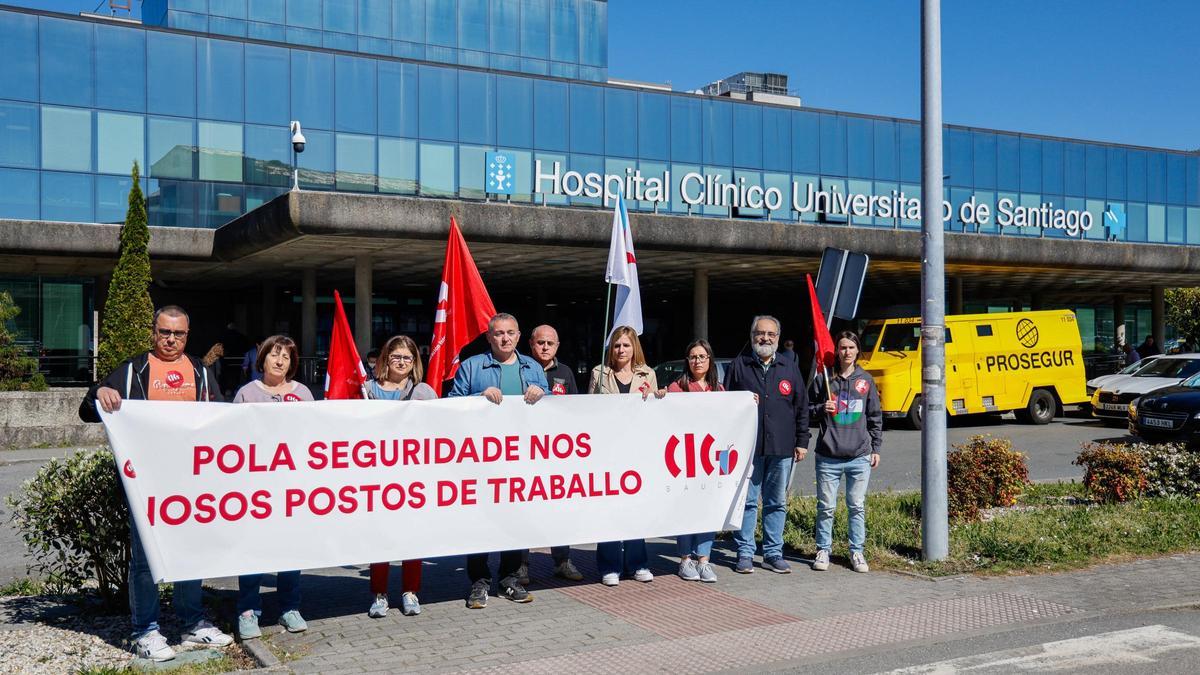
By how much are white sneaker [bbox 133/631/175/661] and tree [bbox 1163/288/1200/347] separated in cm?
5182

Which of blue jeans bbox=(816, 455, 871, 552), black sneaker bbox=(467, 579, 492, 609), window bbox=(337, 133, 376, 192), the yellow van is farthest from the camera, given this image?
window bbox=(337, 133, 376, 192)

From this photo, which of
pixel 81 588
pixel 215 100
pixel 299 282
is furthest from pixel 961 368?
pixel 215 100

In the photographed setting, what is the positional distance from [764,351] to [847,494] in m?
1.26

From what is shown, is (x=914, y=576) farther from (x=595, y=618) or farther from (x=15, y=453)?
(x=15, y=453)

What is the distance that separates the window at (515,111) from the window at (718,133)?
728 cm

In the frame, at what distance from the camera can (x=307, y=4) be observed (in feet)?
158

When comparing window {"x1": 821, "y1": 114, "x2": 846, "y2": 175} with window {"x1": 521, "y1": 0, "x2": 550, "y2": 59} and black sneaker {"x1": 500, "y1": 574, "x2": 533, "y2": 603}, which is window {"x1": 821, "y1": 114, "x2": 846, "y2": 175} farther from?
black sneaker {"x1": 500, "y1": 574, "x2": 533, "y2": 603}

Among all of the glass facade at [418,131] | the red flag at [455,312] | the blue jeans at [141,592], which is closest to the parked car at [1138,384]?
the glass facade at [418,131]

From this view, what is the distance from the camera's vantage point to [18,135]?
32.7m

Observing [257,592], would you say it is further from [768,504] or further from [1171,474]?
[1171,474]

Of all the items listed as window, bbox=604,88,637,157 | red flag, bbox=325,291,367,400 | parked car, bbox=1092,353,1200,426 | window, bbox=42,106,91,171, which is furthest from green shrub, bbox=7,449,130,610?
window, bbox=604,88,637,157

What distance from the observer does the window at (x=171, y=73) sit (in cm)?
3488

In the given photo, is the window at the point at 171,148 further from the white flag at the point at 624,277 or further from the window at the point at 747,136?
the white flag at the point at 624,277

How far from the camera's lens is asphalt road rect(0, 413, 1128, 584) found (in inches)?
419
